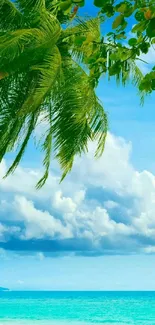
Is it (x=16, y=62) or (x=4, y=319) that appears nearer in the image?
(x=16, y=62)

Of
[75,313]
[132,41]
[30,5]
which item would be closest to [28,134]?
[30,5]

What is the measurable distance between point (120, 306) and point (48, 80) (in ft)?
110

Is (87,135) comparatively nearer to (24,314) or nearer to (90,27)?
(90,27)

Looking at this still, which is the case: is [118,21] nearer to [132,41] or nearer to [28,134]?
[132,41]

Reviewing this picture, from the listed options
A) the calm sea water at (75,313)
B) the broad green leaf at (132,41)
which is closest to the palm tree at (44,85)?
the broad green leaf at (132,41)

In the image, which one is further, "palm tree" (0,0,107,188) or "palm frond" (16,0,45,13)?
"palm frond" (16,0,45,13)

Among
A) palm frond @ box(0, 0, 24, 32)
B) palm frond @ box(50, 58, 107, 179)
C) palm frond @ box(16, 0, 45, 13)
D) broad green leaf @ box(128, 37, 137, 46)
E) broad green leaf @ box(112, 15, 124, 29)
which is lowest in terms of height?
broad green leaf @ box(112, 15, 124, 29)

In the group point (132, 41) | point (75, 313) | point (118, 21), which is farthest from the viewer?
point (75, 313)

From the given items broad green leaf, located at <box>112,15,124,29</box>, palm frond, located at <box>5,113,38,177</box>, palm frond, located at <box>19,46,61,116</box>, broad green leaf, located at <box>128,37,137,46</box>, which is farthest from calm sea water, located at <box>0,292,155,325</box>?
broad green leaf, located at <box>112,15,124,29</box>

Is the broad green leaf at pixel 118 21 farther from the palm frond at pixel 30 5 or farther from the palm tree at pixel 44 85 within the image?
the palm frond at pixel 30 5

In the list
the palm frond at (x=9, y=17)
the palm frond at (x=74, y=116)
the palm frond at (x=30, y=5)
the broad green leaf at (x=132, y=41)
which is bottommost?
the broad green leaf at (x=132, y=41)

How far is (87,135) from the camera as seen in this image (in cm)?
1219

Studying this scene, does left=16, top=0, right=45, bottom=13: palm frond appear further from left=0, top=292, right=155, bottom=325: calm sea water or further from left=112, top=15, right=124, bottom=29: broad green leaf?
left=0, top=292, right=155, bottom=325: calm sea water

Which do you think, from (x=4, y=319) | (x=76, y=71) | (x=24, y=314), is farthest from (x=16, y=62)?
(x=24, y=314)
